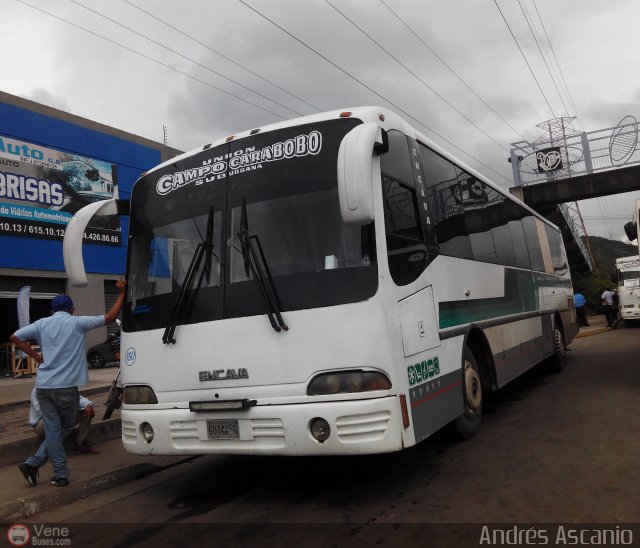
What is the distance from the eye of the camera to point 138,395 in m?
4.91

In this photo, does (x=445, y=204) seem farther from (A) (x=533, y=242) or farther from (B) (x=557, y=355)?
(B) (x=557, y=355)

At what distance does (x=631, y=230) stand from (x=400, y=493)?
6468mm

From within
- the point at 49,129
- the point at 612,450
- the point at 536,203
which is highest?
the point at 49,129

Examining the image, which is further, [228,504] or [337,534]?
[228,504]

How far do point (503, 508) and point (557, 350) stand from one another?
784 centimetres

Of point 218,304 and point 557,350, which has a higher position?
point 218,304

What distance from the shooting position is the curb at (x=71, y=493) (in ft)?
15.4

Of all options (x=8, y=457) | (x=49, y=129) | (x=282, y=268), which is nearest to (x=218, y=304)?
(x=282, y=268)

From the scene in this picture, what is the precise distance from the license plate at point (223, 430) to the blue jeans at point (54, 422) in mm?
1639

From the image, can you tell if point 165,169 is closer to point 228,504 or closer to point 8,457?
point 228,504

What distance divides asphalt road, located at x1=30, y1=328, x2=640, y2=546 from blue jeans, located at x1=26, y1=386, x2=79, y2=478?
434 mm

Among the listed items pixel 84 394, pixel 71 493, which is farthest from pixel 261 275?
pixel 84 394

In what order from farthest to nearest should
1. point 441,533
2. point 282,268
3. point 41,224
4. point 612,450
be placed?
point 41,224 → point 612,450 → point 282,268 → point 441,533

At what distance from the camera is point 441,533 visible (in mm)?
3662
